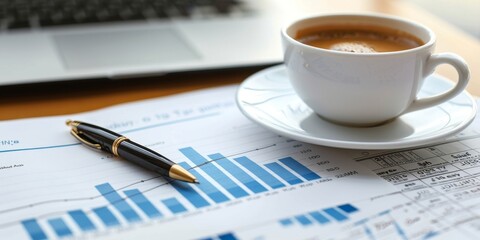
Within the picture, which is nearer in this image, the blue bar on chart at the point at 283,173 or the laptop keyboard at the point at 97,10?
the blue bar on chart at the point at 283,173

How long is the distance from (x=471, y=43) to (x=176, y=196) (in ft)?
1.71

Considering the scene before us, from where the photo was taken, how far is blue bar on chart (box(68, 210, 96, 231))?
40 cm

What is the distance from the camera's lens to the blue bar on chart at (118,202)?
42 centimetres

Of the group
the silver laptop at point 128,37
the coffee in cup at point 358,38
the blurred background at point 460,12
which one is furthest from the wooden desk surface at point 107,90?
the blurred background at point 460,12

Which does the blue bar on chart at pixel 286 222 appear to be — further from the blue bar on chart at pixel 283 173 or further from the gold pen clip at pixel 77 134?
the gold pen clip at pixel 77 134

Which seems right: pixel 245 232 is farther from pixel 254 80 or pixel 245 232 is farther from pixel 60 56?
pixel 60 56

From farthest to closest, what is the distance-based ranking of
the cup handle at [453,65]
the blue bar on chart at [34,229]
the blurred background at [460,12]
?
the blurred background at [460,12] → the cup handle at [453,65] → the blue bar on chart at [34,229]

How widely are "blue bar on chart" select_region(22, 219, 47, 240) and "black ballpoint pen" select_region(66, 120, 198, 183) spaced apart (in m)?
0.10

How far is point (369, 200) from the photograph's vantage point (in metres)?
0.44

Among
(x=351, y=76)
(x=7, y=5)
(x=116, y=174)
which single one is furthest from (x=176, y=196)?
(x=7, y=5)

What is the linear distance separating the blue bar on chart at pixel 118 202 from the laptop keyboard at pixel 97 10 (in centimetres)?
36

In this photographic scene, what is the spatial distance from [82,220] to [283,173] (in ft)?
0.52

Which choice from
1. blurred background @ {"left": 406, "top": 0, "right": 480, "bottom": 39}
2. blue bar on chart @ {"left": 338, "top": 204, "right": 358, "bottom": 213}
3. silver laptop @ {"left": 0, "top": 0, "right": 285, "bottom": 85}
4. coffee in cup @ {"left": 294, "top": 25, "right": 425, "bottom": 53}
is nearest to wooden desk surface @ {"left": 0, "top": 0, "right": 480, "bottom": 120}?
silver laptop @ {"left": 0, "top": 0, "right": 285, "bottom": 85}

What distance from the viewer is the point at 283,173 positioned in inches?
19.0
